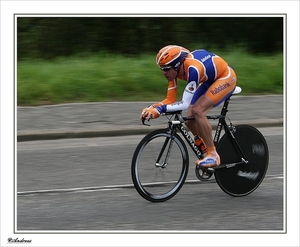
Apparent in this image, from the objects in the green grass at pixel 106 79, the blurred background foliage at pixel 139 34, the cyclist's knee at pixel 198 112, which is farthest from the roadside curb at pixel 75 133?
the blurred background foliage at pixel 139 34

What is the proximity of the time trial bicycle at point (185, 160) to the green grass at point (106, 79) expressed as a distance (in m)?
6.03

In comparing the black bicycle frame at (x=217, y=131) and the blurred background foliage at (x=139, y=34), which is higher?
the blurred background foliage at (x=139, y=34)

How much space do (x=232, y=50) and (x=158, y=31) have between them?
6.86ft

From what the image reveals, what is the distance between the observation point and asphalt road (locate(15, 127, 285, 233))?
692cm

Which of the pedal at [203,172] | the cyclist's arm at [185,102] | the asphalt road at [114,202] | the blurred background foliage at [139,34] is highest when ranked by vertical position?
the blurred background foliage at [139,34]

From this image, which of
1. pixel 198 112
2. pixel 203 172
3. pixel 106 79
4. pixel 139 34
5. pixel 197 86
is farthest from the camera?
pixel 139 34

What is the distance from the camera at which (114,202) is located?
7762 millimetres

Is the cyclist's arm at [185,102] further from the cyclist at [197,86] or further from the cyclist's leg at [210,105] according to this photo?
the cyclist's leg at [210,105]

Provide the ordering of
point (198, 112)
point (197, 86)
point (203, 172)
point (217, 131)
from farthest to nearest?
point (217, 131) → point (203, 172) → point (198, 112) → point (197, 86)

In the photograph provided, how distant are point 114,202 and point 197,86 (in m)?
1.69

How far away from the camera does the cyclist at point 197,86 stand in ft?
23.6

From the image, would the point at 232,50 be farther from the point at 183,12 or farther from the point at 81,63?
the point at 183,12

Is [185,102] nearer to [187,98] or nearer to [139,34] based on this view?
[187,98]

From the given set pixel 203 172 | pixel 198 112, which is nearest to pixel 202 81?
pixel 198 112
